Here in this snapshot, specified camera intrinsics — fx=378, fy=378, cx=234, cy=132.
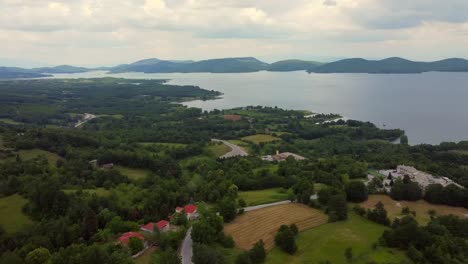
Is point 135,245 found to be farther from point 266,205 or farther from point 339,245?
point 339,245

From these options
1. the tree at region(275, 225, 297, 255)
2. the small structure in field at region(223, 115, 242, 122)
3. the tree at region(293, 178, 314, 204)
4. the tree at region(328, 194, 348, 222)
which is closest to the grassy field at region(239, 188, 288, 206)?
the tree at region(293, 178, 314, 204)

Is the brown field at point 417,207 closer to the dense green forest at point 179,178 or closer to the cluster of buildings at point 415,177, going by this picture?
the dense green forest at point 179,178

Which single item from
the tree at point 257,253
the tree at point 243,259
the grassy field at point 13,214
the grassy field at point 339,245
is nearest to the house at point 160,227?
the tree at point 243,259

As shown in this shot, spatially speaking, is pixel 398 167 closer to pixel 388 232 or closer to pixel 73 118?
pixel 388 232

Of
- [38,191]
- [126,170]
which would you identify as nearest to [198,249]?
[38,191]

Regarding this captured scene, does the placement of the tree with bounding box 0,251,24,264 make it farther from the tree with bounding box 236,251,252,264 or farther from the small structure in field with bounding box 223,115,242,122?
the small structure in field with bounding box 223,115,242,122

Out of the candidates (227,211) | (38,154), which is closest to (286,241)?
(227,211)

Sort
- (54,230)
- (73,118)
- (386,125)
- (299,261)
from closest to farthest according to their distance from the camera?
(299,261) → (54,230) → (386,125) → (73,118)
